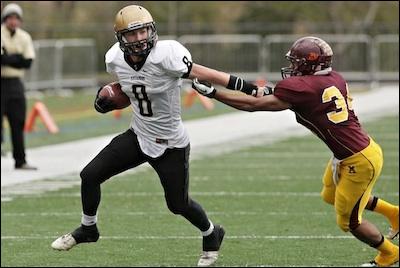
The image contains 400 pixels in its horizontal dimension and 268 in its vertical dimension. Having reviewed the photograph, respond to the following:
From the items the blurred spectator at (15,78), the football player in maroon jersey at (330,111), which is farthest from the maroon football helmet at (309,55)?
the blurred spectator at (15,78)

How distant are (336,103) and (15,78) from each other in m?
7.53

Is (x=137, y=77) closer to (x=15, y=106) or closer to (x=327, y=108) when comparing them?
(x=327, y=108)

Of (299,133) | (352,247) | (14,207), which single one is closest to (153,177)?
(14,207)

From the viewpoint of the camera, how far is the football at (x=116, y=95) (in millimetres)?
8133

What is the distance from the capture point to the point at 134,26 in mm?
7715

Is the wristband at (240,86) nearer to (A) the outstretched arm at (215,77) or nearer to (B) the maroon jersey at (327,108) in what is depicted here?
(A) the outstretched arm at (215,77)

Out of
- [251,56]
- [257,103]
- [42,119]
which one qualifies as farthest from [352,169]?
[251,56]

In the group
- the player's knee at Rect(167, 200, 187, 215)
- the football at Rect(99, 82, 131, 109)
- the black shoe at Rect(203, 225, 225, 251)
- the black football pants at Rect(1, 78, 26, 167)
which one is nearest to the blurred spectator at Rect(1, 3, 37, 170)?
the black football pants at Rect(1, 78, 26, 167)

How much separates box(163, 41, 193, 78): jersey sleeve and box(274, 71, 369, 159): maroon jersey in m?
0.66

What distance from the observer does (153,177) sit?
1506cm

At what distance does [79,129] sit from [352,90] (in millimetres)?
10435

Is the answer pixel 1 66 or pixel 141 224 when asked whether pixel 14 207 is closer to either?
pixel 141 224

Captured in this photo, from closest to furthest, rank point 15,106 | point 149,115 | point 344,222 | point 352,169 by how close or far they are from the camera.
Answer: point 149,115 < point 352,169 < point 344,222 < point 15,106

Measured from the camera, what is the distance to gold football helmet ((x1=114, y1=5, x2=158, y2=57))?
773 centimetres
